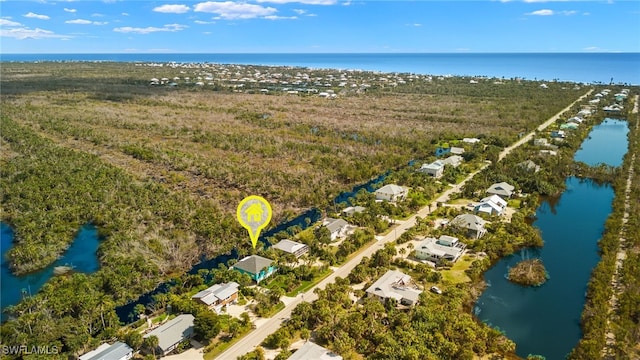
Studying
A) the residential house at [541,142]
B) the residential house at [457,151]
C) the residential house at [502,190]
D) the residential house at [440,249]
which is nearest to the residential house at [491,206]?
the residential house at [502,190]

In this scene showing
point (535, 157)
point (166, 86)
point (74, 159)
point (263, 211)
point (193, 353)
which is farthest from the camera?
point (166, 86)

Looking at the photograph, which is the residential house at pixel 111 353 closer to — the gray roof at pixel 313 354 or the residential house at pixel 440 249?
the gray roof at pixel 313 354

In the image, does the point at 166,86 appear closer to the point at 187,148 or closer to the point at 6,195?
the point at 187,148

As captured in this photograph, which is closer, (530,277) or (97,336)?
(97,336)

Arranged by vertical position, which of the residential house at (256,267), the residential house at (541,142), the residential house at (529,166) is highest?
the residential house at (541,142)

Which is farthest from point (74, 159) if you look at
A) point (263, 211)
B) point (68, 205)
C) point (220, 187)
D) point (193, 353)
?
point (193, 353)

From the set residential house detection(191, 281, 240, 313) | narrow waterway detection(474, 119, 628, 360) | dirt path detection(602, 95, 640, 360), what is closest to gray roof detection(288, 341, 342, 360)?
residential house detection(191, 281, 240, 313)
